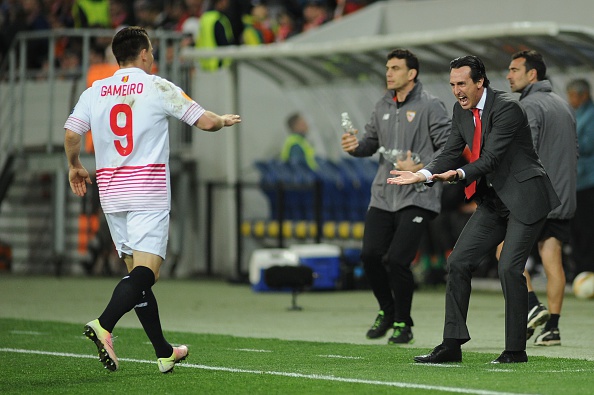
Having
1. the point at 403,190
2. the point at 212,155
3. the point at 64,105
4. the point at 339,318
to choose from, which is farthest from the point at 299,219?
the point at 403,190

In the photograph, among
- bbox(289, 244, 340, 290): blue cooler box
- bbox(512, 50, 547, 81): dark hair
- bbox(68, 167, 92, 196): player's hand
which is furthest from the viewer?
bbox(289, 244, 340, 290): blue cooler box

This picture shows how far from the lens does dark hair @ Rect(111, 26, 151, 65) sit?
8.58 metres

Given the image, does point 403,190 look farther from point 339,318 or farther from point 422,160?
point 339,318

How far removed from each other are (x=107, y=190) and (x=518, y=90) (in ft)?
14.0

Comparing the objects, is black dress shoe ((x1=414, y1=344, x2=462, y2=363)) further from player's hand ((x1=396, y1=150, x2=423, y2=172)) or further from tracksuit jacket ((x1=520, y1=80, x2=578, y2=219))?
tracksuit jacket ((x1=520, y1=80, x2=578, y2=219))

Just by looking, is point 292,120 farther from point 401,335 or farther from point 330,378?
point 330,378

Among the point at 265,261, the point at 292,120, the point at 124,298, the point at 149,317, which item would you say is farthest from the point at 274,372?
the point at 292,120

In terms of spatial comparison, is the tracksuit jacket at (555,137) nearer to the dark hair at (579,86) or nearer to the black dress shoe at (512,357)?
the black dress shoe at (512,357)

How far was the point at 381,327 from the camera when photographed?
1134 centimetres

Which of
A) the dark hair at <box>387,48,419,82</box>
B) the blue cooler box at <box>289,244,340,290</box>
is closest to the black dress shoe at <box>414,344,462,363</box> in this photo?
the dark hair at <box>387,48,419,82</box>

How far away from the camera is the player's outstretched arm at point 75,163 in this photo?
870 cm

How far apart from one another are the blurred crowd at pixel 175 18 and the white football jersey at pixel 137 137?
520 inches

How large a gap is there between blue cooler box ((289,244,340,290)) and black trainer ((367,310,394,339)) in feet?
19.9

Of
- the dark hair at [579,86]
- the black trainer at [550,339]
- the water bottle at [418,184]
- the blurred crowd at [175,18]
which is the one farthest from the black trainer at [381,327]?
the blurred crowd at [175,18]
